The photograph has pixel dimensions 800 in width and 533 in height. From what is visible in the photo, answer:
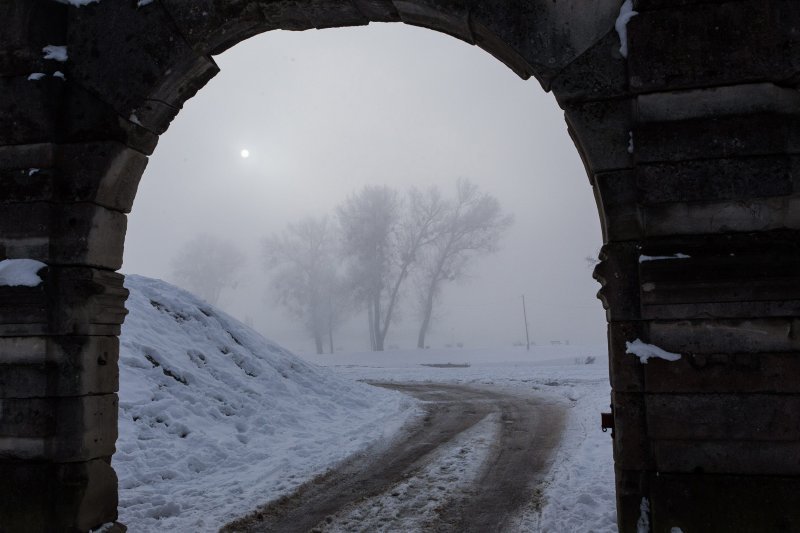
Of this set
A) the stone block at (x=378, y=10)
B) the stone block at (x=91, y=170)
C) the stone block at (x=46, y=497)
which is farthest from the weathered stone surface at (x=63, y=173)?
the stone block at (x=378, y=10)

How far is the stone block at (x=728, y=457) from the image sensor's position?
3.48 meters

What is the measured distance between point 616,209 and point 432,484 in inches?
159

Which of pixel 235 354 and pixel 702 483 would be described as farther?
pixel 235 354

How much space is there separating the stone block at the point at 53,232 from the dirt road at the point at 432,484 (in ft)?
8.95

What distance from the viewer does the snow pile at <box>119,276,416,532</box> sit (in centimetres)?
631

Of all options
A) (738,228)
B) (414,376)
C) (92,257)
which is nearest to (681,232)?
(738,228)

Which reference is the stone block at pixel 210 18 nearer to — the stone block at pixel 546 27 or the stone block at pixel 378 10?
the stone block at pixel 378 10

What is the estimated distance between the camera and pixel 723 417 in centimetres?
354

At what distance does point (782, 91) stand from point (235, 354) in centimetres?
1119

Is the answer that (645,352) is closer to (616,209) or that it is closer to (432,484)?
(616,209)

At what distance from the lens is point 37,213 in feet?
15.4

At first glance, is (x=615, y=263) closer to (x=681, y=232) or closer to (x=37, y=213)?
(x=681, y=232)

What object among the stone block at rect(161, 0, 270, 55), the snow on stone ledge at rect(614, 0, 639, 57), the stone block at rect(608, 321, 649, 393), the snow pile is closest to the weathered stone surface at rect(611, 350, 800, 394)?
the stone block at rect(608, 321, 649, 393)

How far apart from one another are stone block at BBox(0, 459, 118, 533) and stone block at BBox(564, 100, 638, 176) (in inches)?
175
